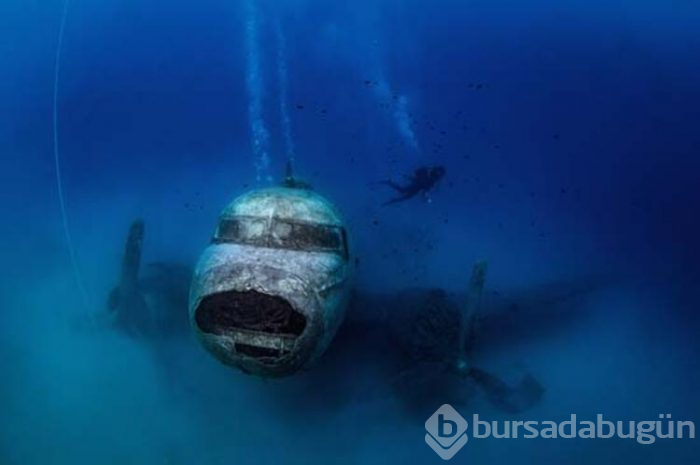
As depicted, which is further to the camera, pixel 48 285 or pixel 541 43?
pixel 48 285

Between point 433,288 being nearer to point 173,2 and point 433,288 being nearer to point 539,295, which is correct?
point 539,295

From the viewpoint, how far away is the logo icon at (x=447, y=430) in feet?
18.7

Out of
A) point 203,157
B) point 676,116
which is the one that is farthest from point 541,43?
point 203,157

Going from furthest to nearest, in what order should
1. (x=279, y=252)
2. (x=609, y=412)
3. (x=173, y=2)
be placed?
1. (x=173, y=2)
2. (x=609, y=412)
3. (x=279, y=252)

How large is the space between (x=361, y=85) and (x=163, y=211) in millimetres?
2146

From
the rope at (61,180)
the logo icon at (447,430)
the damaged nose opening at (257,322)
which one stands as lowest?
the logo icon at (447,430)

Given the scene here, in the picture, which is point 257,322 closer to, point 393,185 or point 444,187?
point 393,185

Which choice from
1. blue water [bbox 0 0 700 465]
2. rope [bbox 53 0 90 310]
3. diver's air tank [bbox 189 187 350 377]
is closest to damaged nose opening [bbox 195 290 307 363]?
diver's air tank [bbox 189 187 350 377]

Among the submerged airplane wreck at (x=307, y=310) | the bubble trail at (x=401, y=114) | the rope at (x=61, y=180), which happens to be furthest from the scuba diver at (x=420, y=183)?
the rope at (x=61, y=180)

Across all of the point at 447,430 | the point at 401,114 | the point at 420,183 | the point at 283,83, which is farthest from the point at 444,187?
the point at 447,430

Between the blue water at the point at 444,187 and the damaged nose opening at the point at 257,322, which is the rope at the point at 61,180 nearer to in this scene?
the blue water at the point at 444,187

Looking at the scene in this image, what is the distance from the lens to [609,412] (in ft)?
18.5

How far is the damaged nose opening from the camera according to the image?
429 cm

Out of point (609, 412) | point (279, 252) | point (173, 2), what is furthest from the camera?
point (173, 2)
